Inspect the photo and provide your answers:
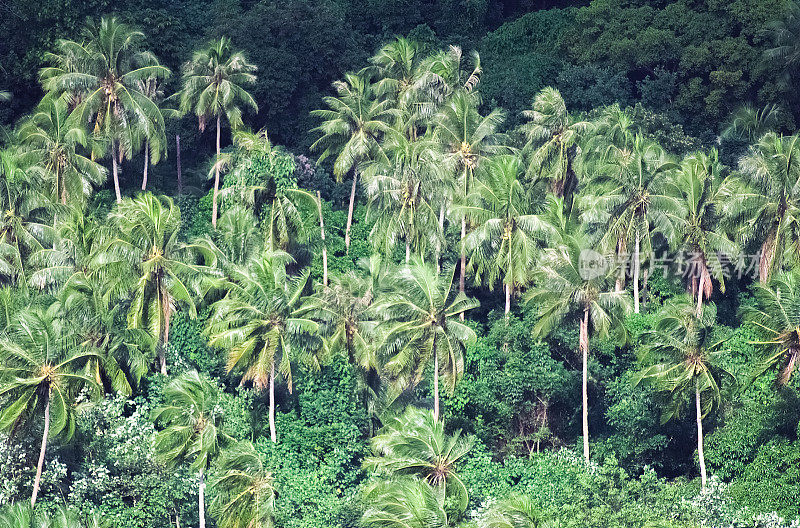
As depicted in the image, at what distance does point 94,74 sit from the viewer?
58.6 m

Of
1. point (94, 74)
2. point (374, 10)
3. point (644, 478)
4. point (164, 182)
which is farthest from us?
point (374, 10)

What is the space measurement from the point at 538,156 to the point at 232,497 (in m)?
21.1

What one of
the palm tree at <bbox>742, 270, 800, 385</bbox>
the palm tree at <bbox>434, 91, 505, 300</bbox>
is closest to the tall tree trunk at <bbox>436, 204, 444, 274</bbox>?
the palm tree at <bbox>434, 91, 505, 300</bbox>

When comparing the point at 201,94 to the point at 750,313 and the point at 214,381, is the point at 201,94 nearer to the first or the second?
the point at 214,381

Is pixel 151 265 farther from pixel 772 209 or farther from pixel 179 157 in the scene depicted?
pixel 772 209

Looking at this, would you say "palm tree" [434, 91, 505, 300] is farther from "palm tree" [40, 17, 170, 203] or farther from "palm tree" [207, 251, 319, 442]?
"palm tree" [40, 17, 170, 203]

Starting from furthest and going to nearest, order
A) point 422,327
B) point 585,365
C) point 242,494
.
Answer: point 585,365, point 422,327, point 242,494

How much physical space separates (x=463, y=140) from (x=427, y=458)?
15.9 m

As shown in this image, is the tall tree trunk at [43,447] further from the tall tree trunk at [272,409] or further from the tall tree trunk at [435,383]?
the tall tree trunk at [435,383]

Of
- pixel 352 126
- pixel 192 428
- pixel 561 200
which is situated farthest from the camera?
pixel 352 126

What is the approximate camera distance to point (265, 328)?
1960 inches

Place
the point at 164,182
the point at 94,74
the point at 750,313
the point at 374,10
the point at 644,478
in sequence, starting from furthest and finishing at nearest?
the point at 374,10 → the point at 164,182 → the point at 94,74 → the point at 750,313 → the point at 644,478

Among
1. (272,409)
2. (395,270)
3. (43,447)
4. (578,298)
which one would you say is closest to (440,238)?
(395,270)

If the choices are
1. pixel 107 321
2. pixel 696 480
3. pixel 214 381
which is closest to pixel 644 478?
pixel 696 480
